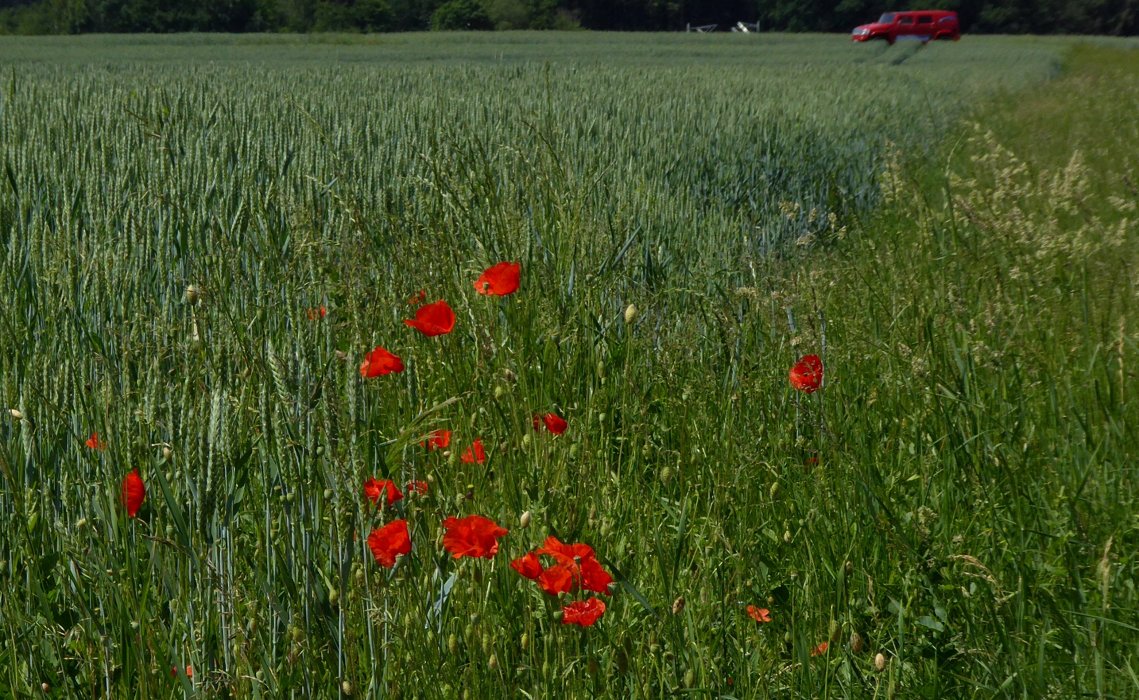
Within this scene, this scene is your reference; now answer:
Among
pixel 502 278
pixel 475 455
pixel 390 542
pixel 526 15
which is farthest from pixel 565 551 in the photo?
pixel 526 15

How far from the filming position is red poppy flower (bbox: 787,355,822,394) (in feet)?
5.81

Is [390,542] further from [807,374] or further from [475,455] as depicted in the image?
[807,374]

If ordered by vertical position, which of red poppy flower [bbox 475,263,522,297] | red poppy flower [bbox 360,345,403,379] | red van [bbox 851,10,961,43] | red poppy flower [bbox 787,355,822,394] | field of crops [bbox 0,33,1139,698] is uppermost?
red van [bbox 851,10,961,43]

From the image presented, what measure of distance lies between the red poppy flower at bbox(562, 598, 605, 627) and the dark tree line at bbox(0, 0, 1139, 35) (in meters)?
47.4

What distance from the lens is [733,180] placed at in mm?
5031

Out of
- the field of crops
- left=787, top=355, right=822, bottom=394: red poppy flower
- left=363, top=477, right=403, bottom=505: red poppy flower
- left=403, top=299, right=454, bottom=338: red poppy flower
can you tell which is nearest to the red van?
the field of crops

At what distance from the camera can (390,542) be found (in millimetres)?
1220

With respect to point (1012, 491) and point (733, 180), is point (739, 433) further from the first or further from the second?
point (733, 180)

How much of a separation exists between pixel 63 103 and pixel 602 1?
56.9 m

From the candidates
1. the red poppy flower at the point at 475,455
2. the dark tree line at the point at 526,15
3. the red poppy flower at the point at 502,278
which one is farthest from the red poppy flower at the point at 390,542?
the dark tree line at the point at 526,15

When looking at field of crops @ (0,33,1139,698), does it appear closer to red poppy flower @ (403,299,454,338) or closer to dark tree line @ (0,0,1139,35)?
red poppy flower @ (403,299,454,338)

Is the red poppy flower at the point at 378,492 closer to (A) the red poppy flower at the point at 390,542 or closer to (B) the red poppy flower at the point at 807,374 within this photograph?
(A) the red poppy flower at the point at 390,542

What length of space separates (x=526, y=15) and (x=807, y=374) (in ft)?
180

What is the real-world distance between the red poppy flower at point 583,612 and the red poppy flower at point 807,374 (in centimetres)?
65
